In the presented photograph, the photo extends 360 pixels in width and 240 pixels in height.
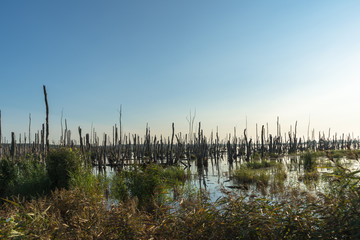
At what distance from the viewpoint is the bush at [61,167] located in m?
9.29

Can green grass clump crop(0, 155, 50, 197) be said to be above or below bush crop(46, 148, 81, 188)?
below

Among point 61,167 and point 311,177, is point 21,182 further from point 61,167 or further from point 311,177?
point 311,177

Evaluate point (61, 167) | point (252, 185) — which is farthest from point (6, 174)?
point (252, 185)

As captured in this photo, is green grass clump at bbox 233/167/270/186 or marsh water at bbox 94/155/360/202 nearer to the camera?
marsh water at bbox 94/155/360/202

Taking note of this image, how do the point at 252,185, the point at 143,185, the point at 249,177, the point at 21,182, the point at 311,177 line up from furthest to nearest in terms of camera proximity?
the point at 249,177, the point at 252,185, the point at 311,177, the point at 21,182, the point at 143,185

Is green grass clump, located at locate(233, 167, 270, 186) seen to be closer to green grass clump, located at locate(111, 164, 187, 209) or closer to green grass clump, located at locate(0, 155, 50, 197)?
green grass clump, located at locate(111, 164, 187, 209)

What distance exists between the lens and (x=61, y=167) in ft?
30.3

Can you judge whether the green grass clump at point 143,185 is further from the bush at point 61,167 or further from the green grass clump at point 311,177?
the green grass clump at point 311,177

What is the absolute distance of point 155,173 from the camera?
8.39 meters

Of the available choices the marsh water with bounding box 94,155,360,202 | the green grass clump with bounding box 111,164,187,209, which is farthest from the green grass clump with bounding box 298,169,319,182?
the green grass clump with bounding box 111,164,187,209

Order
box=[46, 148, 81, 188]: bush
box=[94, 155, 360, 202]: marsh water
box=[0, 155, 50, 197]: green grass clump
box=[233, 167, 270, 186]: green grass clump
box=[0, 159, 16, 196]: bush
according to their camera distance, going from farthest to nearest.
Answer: box=[233, 167, 270, 186]: green grass clump
box=[0, 159, 16, 196]: bush
box=[46, 148, 81, 188]: bush
box=[0, 155, 50, 197]: green grass clump
box=[94, 155, 360, 202]: marsh water

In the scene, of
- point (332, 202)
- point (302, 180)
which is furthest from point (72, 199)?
point (302, 180)

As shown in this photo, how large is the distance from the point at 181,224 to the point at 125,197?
6.36 metres

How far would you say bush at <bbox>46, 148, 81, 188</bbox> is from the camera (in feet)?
30.5
